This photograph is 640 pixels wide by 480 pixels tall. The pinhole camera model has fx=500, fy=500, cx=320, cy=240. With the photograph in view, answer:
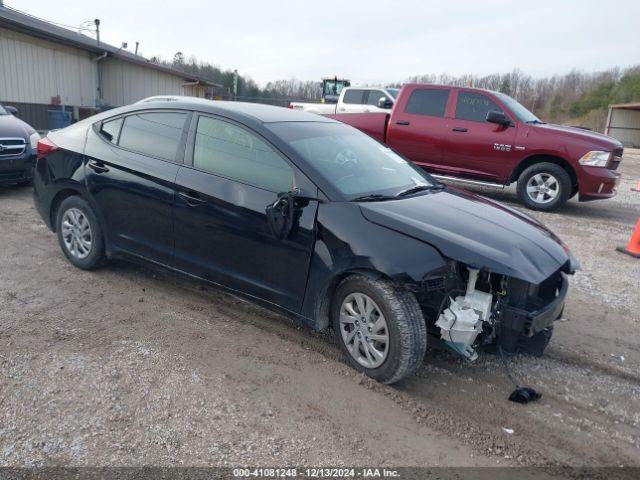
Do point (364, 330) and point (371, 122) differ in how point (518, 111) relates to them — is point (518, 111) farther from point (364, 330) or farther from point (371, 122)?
point (364, 330)

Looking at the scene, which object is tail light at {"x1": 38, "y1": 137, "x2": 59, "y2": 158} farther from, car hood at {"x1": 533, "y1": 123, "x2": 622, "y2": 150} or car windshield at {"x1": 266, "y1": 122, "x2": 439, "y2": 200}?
car hood at {"x1": 533, "y1": 123, "x2": 622, "y2": 150}

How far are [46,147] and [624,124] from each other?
40.7m

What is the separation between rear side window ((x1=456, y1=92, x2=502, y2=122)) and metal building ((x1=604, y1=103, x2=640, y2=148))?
106 feet

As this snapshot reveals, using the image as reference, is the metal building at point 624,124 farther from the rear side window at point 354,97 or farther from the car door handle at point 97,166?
the car door handle at point 97,166

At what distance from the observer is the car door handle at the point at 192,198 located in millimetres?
3766

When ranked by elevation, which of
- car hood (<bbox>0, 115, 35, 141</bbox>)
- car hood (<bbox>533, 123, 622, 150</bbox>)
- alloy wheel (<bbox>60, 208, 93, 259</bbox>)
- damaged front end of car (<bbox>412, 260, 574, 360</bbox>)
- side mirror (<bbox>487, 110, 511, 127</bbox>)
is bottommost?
alloy wheel (<bbox>60, 208, 93, 259</bbox>)

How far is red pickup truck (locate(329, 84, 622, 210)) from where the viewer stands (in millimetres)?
8250

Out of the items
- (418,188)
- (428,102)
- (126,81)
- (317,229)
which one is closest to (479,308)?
(317,229)

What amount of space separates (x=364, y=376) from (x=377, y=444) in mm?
627

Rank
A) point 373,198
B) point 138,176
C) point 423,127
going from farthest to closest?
point 423,127
point 138,176
point 373,198

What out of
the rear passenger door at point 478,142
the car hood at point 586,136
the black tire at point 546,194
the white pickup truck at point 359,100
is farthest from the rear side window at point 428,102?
the white pickup truck at point 359,100

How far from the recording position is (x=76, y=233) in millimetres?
4707

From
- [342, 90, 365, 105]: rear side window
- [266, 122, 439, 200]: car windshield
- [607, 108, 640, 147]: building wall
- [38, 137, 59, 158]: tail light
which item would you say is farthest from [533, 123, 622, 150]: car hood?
[607, 108, 640, 147]: building wall

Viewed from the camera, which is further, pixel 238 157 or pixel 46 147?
pixel 46 147
